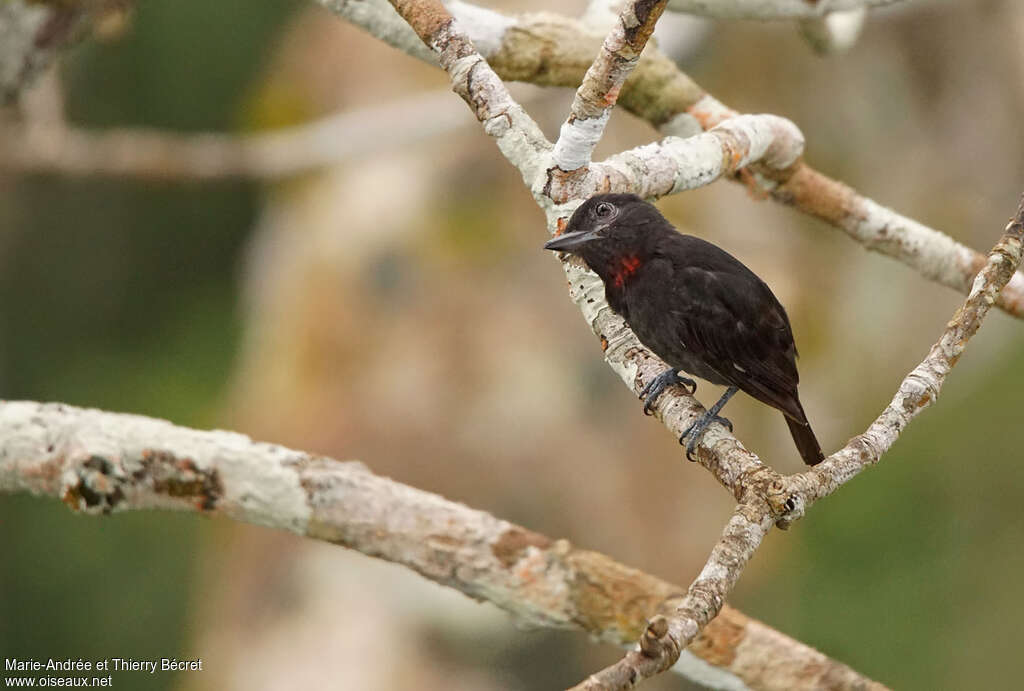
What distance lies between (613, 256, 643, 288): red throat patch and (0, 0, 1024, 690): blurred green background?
8.48ft

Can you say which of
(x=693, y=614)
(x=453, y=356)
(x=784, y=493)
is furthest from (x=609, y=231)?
(x=453, y=356)

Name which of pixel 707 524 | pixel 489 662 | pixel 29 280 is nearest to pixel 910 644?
pixel 707 524

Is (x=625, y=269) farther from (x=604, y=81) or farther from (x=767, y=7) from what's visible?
(x=767, y=7)

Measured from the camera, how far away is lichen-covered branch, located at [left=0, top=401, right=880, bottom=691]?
9.34 ft

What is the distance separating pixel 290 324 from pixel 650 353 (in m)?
3.80

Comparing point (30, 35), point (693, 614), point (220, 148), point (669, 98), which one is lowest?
point (693, 614)

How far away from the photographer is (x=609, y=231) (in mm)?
2758

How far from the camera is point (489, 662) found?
206 inches

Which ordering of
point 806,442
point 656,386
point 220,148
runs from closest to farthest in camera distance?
point 656,386 → point 806,442 → point 220,148

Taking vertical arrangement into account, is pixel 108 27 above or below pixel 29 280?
below

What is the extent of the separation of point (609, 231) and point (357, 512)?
32.4 inches

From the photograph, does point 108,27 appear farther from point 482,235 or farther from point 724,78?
point 724,78

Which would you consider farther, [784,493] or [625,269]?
[625,269]

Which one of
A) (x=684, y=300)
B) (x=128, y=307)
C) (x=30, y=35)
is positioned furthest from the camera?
(x=128, y=307)
